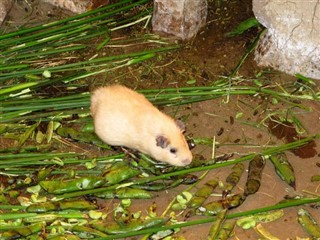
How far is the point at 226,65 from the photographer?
5.55m

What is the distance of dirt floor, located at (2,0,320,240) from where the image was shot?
Answer: 4426mm

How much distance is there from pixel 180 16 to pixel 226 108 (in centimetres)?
113

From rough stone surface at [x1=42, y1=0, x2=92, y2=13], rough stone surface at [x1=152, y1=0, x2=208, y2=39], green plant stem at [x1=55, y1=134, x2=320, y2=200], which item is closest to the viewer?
green plant stem at [x1=55, y1=134, x2=320, y2=200]

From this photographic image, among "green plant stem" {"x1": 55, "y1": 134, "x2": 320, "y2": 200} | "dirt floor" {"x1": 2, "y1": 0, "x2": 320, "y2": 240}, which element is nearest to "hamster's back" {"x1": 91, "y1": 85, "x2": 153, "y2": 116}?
"dirt floor" {"x1": 2, "y1": 0, "x2": 320, "y2": 240}

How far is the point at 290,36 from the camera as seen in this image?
5391mm

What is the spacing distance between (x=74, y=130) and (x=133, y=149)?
49cm

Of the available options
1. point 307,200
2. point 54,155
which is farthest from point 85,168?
point 307,200

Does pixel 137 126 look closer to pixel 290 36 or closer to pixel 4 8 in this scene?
pixel 290 36

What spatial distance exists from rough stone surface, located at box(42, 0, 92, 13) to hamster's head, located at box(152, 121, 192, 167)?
2.21m

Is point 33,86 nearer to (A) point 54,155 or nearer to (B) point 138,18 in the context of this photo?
(A) point 54,155

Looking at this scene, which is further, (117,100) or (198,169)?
(117,100)

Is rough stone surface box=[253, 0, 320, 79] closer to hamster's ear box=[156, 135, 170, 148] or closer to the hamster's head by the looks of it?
the hamster's head

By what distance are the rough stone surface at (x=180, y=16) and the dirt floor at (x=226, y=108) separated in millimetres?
110

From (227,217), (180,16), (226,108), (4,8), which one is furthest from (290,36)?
(4,8)
